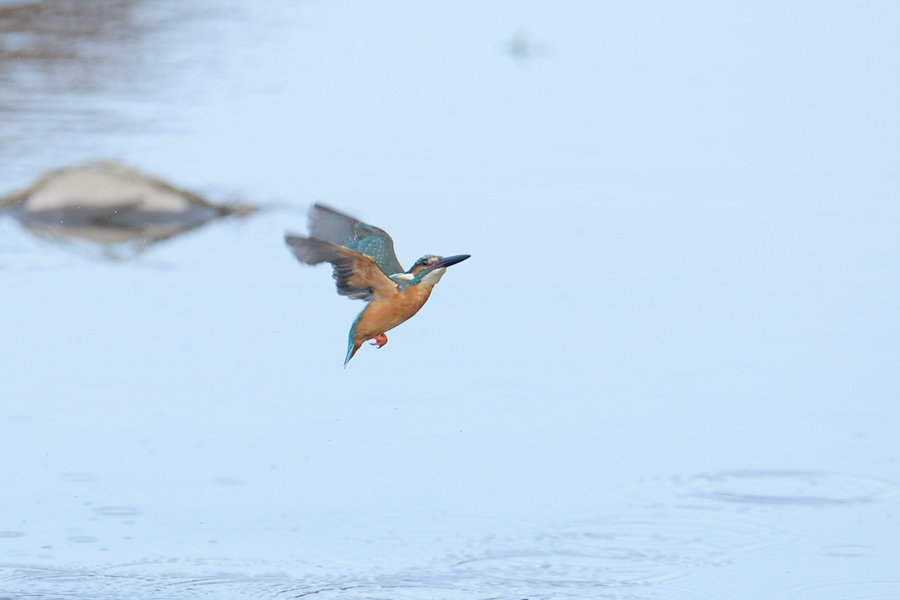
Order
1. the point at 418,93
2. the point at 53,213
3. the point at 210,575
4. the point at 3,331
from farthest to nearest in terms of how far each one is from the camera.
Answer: the point at 418,93 < the point at 53,213 < the point at 3,331 < the point at 210,575

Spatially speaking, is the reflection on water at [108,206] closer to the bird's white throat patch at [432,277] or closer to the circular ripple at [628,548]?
the circular ripple at [628,548]

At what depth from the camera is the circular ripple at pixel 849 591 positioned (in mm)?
4559

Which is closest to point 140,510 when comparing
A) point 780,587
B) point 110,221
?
point 780,587

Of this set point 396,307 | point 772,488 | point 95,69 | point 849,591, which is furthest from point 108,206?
point 849,591

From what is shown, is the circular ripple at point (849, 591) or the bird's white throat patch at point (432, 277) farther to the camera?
the circular ripple at point (849, 591)

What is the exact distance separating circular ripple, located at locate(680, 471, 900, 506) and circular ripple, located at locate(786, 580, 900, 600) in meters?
0.58

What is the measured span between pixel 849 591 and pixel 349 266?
6.10 feet

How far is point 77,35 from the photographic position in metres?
13.1

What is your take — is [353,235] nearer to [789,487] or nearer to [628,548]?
[628,548]

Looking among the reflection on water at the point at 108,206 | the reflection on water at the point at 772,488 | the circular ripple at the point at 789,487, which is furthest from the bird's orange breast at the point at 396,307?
the reflection on water at the point at 108,206

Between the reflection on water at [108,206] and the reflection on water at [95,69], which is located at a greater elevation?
the reflection on water at [95,69]

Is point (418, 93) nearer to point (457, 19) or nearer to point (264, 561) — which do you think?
point (457, 19)

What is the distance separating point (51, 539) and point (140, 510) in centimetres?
31

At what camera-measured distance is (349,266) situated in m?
3.96
